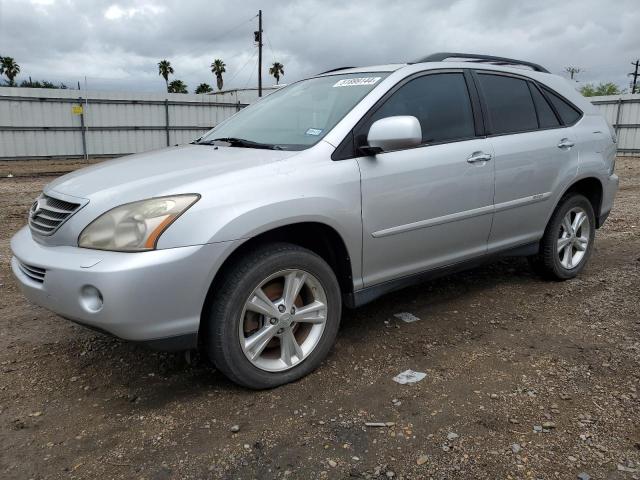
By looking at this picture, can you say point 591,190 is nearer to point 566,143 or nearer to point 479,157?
point 566,143

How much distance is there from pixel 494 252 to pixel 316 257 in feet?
5.50

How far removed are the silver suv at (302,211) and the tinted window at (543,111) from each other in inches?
0.5

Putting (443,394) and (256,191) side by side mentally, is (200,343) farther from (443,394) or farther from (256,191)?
(443,394)

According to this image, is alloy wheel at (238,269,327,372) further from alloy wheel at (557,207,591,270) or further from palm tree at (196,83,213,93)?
palm tree at (196,83,213,93)

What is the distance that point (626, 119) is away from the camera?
21500 millimetres

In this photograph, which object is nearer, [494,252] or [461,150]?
[461,150]

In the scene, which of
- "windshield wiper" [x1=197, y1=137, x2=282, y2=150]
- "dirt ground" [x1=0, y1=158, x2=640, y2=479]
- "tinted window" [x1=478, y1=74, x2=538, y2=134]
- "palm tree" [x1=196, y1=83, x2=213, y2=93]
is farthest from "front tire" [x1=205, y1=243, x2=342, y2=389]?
"palm tree" [x1=196, y1=83, x2=213, y2=93]

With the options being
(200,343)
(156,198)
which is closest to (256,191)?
(156,198)

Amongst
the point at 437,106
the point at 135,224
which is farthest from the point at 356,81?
the point at 135,224

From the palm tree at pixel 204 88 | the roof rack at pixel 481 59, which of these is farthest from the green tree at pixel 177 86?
the roof rack at pixel 481 59

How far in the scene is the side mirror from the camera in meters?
3.01

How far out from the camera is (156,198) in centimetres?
255

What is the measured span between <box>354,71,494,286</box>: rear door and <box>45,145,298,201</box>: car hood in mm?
614

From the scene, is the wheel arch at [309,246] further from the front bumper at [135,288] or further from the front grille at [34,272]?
the front grille at [34,272]
